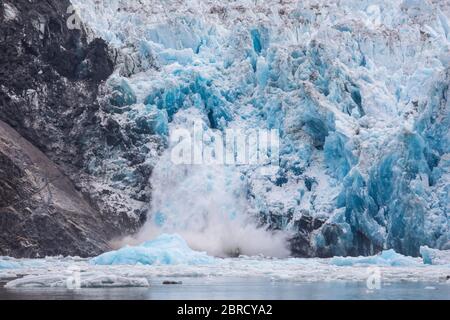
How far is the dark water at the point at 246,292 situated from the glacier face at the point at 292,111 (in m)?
12.1

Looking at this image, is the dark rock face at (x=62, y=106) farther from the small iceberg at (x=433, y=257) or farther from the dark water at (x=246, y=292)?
the dark water at (x=246, y=292)

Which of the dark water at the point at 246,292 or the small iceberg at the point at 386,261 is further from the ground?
the small iceberg at the point at 386,261

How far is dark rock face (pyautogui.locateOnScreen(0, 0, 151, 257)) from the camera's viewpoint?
3556cm

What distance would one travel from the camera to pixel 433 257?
27375 mm

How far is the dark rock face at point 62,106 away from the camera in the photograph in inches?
1400

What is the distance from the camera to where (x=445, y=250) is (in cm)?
2959

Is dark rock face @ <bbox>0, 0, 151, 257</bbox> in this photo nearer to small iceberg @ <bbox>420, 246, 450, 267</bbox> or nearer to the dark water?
small iceberg @ <bbox>420, 246, 450, 267</bbox>
